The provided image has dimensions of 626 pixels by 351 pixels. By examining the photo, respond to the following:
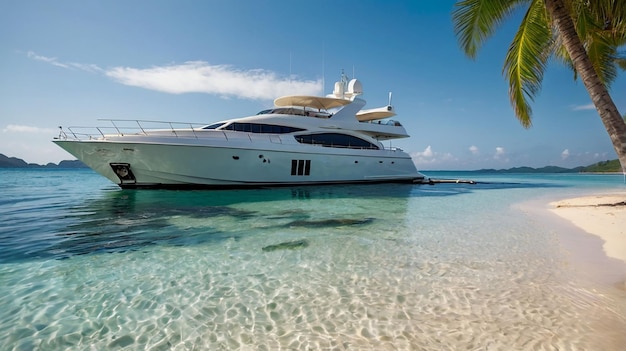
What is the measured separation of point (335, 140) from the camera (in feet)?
57.6

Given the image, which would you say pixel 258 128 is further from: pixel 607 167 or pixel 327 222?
pixel 607 167

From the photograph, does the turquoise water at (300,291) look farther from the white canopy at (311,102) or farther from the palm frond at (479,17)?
the white canopy at (311,102)

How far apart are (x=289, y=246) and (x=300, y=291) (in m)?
1.83

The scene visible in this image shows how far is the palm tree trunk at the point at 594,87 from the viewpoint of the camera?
3609 millimetres

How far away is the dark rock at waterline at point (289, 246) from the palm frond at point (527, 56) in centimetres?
494

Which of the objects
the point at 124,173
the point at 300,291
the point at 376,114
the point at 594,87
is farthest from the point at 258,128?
the point at 594,87

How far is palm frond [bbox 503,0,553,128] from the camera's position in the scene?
17.0 feet

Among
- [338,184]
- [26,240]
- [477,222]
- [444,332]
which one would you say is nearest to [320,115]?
[338,184]

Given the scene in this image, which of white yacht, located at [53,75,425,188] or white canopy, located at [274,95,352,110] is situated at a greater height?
white canopy, located at [274,95,352,110]

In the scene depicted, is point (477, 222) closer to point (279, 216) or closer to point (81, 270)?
point (279, 216)

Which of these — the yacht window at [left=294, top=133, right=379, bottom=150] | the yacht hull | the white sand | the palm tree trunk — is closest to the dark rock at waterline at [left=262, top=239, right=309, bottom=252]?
the palm tree trunk

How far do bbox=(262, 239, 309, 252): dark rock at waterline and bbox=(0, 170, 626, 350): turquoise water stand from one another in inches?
1.4

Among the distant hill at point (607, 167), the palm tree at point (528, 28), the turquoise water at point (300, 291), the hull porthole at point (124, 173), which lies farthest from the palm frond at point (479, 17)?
the distant hill at point (607, 167)

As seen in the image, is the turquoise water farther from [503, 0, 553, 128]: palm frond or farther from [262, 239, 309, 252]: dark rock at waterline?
[503, 0, 553, 128]: palm frond
